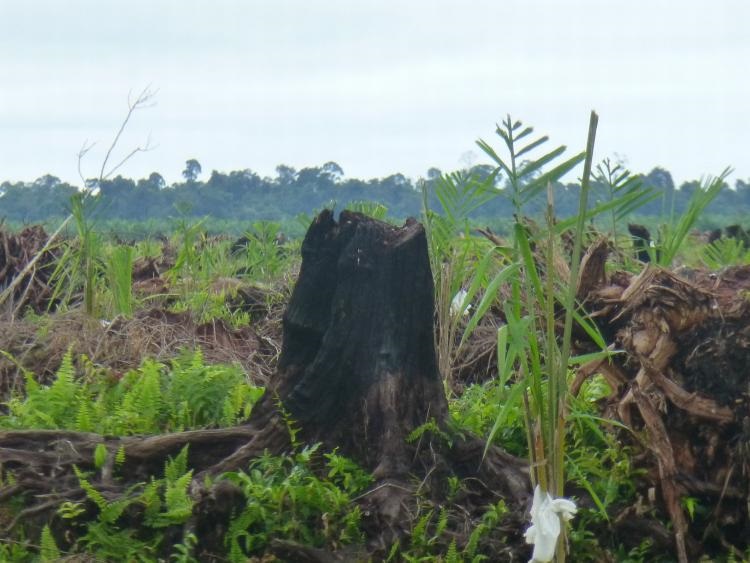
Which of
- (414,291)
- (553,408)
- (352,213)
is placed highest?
(352,213)

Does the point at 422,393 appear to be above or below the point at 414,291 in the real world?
below

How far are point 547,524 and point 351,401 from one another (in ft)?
4.19

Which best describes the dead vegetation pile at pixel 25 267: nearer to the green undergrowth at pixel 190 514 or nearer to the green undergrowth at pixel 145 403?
the green undergrowth at pixel 145 403

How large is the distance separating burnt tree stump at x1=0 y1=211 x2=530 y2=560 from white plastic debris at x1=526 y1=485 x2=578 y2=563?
80 centimetres

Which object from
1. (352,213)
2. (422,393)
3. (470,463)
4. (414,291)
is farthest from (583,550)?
(352,213)

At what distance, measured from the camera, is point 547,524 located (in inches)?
120

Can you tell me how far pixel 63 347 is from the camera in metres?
6.21

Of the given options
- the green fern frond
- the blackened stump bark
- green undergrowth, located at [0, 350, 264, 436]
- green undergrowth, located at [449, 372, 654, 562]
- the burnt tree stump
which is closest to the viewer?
the green fern frond

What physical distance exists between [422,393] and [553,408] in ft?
3.60

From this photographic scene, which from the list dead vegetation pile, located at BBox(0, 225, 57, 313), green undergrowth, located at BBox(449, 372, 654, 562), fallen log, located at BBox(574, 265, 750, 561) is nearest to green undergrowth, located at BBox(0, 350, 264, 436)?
green undergrowth, located at BBox(449, 372, 654, 562)

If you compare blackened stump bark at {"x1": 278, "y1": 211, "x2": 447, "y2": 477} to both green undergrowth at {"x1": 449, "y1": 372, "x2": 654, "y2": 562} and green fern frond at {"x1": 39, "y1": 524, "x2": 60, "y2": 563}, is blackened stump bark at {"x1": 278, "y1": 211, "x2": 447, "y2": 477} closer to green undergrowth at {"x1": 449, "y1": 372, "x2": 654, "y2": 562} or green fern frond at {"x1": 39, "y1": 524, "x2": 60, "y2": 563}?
green undergrowth at {"x1": 449, "y1": 372, "x2": 654, "y2": 562}

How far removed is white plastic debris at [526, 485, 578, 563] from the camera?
3.03 meters

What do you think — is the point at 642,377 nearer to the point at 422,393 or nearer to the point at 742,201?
the point at 422,393

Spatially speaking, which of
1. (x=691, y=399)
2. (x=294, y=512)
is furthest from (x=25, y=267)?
(x=691, y=399)
